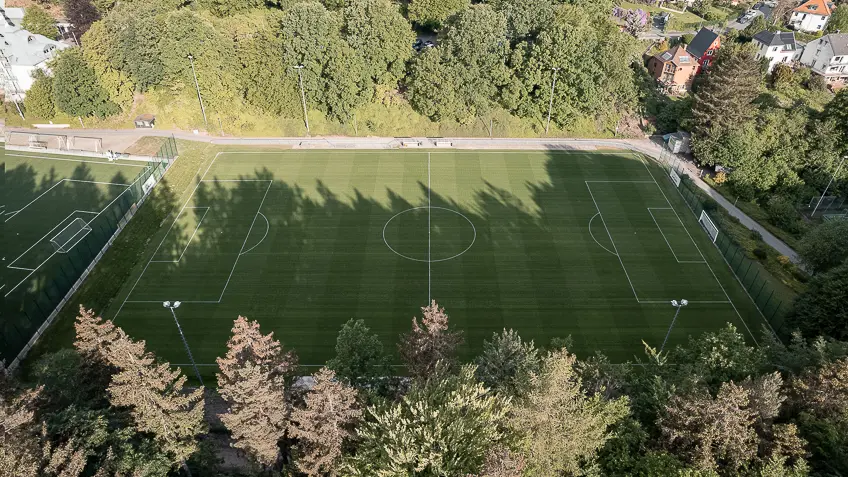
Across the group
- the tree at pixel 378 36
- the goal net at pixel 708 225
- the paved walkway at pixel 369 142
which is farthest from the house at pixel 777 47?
the tree at pixel 378 36

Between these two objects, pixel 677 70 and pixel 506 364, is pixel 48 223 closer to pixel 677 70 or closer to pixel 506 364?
pixel 506 364

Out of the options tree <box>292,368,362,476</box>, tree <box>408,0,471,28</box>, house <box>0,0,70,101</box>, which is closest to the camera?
tree <box>292,368,362,476</box>

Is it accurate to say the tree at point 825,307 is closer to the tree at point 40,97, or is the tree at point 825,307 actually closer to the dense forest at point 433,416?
A: the dense forest at point 433,416

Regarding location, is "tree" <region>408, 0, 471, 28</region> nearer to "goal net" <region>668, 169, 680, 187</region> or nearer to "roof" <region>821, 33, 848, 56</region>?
"goal net" <region>668, 169, 680, 187</region>

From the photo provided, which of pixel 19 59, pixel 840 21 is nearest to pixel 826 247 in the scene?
pixel 840 21

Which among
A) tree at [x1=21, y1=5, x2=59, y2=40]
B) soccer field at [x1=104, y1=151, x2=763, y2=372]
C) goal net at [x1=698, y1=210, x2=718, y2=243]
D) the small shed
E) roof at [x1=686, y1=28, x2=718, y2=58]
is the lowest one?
soccer field at [x1=104, y1=151, x2=763, y2=372]

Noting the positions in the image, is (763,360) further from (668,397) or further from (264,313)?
(264,313)

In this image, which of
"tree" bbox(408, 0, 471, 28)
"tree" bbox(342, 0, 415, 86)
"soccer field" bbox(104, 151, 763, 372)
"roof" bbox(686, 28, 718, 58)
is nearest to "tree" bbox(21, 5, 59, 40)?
"soccer field" bbox(104, 151, 763, 372)
